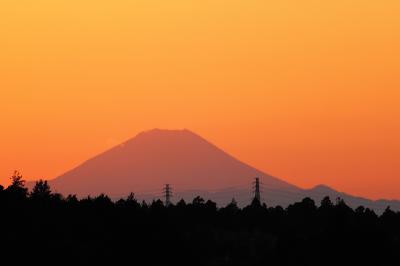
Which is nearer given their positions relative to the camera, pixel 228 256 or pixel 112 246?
pixel 112 246

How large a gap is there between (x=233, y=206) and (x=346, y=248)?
168ft

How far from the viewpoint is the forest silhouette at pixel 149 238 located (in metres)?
120

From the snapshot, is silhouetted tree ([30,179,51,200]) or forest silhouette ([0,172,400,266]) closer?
forest silhouette ([0,172,400,266])

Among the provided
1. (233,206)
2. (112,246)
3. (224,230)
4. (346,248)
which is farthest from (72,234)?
(233,206)

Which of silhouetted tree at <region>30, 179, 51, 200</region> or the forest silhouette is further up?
silhouetted tree at <region>30, 179, 51, 200</region>

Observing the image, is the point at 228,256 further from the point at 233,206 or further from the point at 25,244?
the point at 233,206

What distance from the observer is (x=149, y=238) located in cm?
13262

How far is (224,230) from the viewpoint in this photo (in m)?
162

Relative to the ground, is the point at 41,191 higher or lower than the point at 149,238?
higher

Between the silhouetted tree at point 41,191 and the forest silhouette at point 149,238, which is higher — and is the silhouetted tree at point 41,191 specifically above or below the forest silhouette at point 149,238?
above

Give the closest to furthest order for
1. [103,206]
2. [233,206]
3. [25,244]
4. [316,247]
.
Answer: [25,244] → [316,247] → [103,206] → [233,206]

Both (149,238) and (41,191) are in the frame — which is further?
(41,191)

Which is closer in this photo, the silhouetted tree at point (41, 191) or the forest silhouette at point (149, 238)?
the forest silhouette at point (149, 238)

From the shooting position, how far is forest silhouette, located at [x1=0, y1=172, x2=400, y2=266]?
119812 mm
